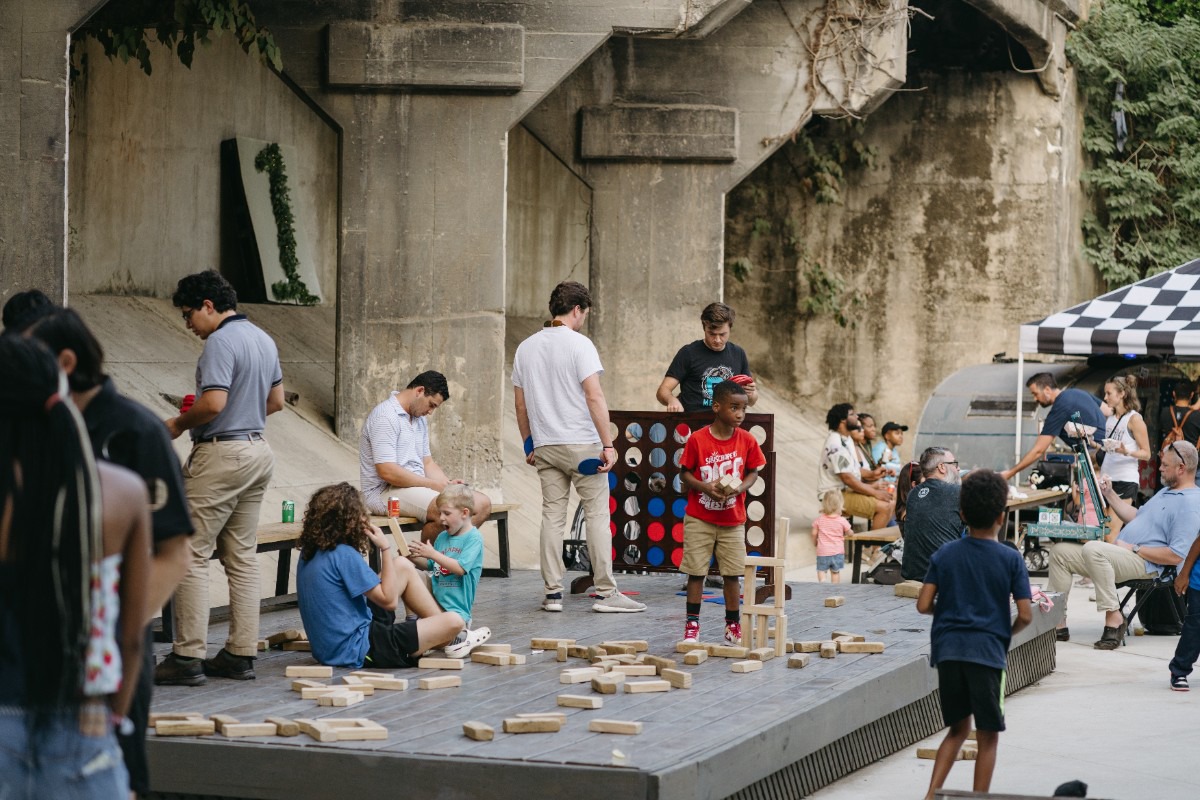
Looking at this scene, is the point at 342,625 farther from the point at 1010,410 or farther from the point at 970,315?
the point at 970,315

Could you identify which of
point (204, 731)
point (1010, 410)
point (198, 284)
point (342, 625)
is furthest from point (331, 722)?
point (1010, 410)

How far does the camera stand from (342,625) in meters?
7.32

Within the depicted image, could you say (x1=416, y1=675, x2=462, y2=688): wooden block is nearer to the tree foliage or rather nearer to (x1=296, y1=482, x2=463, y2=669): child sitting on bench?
(x1=296, y1=482, x2=463, y2=669): child sitting on bench

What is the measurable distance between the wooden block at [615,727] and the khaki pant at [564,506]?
3185 mm

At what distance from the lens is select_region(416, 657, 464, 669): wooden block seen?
24.3 ft

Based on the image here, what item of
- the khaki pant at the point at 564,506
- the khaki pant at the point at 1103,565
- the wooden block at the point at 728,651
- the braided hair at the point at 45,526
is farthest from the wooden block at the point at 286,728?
the khaki pant at the point at 1103,565

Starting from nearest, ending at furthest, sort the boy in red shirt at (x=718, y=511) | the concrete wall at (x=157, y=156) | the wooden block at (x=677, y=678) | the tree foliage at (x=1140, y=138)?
the wooden block at (x=677, y=678) < the boy in red shirt at (x=718, y=511) < the concrete wall at (x=157, y=156) < the tree foliage at (x=1140, y=138)

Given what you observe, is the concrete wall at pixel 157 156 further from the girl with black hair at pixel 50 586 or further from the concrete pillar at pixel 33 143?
the girl with black hair at pixel 50 586

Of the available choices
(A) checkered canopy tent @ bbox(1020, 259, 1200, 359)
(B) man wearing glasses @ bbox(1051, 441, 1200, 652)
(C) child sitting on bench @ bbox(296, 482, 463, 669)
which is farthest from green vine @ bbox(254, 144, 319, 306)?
(C) child sitting on bench @ bbox(296, 482, 463, 669)

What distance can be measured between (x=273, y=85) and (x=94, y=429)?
1241 centimetres

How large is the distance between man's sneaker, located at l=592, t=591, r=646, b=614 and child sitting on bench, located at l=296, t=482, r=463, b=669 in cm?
183

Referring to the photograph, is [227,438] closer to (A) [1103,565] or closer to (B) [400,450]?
(B) [400,450]

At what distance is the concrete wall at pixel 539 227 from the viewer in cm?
1908

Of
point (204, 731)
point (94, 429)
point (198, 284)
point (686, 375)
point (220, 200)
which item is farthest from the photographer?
point (220, 200)
